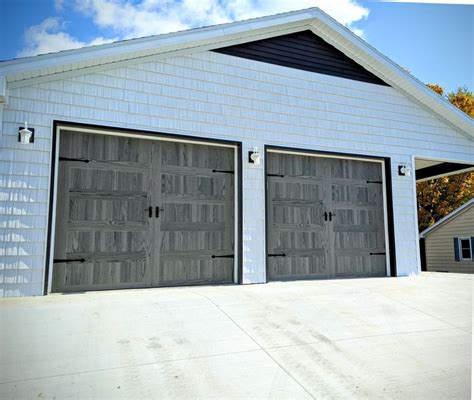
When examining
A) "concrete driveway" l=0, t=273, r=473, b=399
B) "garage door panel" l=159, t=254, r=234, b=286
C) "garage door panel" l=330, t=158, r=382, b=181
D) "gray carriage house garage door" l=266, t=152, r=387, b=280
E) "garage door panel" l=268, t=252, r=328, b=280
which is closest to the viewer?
"concrete driveway" l=0, t=273, r=473, b=399

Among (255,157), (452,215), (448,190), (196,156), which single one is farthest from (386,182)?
(448,190)

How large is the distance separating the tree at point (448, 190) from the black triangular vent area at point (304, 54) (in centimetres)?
1330

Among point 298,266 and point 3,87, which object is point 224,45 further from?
point 298,266

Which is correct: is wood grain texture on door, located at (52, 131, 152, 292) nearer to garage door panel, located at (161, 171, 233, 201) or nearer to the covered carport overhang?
garage door panel, located at (161, 171, 233, 201)

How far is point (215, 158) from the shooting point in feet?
18.4

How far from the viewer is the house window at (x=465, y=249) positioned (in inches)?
536

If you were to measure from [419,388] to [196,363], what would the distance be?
4.72 ft

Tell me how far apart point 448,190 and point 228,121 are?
16548 mm

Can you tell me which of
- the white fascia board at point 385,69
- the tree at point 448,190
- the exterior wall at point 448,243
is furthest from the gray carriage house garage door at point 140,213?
the tree at point 448,190

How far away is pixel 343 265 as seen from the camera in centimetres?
619

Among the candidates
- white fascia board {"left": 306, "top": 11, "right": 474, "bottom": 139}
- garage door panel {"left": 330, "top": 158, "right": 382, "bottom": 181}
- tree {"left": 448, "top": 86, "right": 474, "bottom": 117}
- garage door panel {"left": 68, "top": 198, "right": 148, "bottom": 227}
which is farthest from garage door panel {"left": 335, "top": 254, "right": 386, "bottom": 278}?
tree {"left": 448, "top": 86, "right": 474, "bottom": 117}

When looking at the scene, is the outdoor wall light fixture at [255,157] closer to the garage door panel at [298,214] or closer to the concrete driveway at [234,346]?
the garage door panel at [298,214]

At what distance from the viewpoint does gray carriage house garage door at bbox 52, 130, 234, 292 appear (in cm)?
475

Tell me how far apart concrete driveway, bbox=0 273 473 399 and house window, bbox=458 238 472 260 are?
421 inches
